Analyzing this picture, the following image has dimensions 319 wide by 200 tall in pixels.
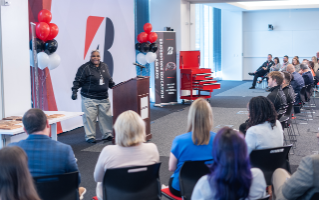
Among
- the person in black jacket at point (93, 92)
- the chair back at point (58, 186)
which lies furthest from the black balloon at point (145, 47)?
the chair back at point (58, 186)

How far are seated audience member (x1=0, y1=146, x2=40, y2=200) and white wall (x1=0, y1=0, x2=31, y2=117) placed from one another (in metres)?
3.03

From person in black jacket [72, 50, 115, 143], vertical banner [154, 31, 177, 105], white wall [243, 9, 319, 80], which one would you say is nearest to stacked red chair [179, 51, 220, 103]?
vertical banner [154, 31, 177, 105]

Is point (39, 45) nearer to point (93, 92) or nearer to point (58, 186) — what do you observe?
point (93, 92)

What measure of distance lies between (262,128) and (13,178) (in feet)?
6.89

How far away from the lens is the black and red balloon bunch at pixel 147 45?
910cm

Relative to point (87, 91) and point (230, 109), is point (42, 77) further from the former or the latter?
point (230, 109)

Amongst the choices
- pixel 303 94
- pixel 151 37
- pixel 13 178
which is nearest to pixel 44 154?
pixel 13 178

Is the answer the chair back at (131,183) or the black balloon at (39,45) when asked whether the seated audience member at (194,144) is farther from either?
the black balloon at (39,45)

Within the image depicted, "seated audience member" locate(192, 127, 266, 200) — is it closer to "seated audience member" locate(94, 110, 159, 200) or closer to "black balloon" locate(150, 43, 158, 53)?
"seated audience member" locate(94, 110, 159, 200)

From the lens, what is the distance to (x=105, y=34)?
8.23 meters

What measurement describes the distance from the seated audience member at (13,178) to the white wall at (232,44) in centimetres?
1632

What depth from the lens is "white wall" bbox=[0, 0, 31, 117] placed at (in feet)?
14.9

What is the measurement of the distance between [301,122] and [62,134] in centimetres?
488

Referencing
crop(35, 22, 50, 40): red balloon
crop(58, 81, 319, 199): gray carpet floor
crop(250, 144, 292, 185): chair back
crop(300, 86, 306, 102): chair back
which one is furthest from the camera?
crop(300, 86, 306, 102): chair back
